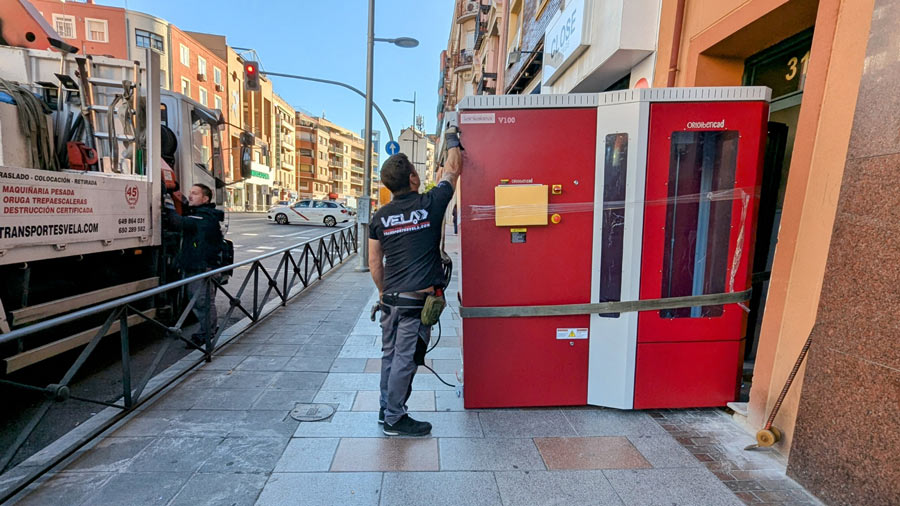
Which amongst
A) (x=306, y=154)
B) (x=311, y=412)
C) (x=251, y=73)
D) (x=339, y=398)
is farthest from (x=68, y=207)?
(x=306, y=154)

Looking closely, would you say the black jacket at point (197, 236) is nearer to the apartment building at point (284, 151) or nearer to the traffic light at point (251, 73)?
the traffic light at point (251, 73)

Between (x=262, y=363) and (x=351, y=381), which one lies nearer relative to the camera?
(x=351, y=381)

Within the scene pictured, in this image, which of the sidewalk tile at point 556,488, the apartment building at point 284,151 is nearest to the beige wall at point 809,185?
the sidewalk tile at point 556,488

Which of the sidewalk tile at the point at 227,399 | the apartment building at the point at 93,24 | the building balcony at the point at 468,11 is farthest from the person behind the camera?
the apartment building at the point at 93,24

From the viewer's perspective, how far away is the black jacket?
4.77m

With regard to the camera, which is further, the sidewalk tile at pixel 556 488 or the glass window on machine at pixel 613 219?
the glass window on machine at pixel 613 219

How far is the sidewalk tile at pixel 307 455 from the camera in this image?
2643 mm

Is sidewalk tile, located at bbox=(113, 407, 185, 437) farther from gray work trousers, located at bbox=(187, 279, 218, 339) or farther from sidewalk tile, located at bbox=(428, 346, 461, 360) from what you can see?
sidewalk tile, located at bbox=(428, 346, 461, 360)

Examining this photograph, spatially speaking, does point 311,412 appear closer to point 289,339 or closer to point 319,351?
point 319,351

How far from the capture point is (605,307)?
326cm

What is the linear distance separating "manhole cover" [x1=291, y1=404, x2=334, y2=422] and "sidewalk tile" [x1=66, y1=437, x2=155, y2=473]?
94cm

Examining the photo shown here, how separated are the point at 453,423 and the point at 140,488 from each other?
1.97 m

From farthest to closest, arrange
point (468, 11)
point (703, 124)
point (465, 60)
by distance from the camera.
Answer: point (465, 60), point (468, 11), point (703, 124)

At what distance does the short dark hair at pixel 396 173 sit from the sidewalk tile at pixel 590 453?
2026mm
